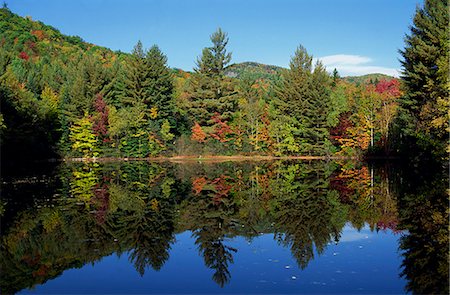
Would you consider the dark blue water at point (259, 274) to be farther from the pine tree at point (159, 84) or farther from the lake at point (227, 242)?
the pine tree at point (159, 84)

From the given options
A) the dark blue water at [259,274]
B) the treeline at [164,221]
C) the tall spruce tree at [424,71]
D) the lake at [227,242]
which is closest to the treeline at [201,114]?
the tall spruce tree at [424,71]

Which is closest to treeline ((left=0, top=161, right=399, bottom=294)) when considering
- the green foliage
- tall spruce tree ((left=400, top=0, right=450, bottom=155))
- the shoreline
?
tall spruce tree ((left=400, top=0, right=450, bottom=155))

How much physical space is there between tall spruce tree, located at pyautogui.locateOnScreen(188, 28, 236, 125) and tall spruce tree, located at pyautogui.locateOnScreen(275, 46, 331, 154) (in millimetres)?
6141

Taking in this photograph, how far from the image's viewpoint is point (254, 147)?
55656 mm

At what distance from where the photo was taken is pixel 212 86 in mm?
54062

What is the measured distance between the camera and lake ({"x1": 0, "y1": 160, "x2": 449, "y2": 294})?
7.73 metres

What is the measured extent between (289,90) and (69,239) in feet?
144

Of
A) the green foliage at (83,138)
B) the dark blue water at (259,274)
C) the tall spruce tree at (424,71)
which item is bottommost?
the dark blue water at (259,274)

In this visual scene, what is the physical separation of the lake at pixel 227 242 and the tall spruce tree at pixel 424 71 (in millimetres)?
14133

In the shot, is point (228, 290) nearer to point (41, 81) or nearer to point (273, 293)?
point (273, 293)

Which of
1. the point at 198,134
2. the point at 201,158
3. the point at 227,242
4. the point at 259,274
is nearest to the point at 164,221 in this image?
the point at 227,242

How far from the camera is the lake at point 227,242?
773 cm

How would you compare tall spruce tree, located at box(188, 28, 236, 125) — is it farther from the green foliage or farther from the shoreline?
the green foliage

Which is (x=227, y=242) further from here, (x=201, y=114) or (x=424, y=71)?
(x=201, y=114)
